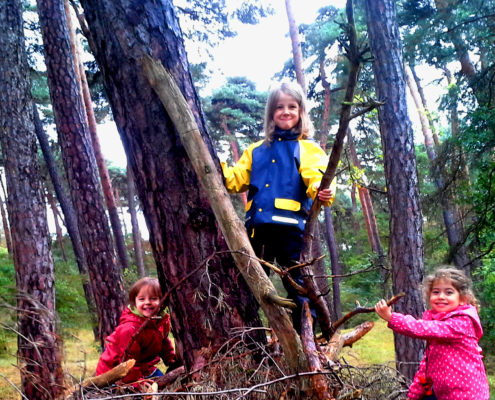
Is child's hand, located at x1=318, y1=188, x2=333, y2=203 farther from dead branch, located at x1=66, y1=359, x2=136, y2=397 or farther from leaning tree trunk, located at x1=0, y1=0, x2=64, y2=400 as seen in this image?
leaning tree trunk, located at x1=0, y1=0, x2=64, y2=400

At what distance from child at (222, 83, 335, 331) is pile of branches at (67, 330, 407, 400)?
618mm

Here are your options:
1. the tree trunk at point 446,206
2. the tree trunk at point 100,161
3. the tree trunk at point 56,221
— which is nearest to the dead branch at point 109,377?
the tree trunk at point 446,206

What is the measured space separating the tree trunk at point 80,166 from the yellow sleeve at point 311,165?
17.5ft

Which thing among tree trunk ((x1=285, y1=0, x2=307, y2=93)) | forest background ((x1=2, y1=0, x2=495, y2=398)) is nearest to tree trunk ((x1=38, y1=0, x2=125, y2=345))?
forest background ((x1=2, y1=0, x2=495, y2=398))

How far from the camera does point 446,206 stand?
9547 millimetres

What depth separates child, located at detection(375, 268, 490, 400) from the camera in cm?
244

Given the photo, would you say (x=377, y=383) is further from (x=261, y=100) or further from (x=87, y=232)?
(x=261, y=100)

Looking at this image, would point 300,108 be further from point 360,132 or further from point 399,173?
point 360,132

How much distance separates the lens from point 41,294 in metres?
6.11

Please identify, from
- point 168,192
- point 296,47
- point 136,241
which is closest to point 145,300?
point 168,192

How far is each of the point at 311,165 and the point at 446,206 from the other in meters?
7.99

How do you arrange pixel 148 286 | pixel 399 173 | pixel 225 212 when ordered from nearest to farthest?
pixel 225 212, pixel 148 286, pixel 399 173

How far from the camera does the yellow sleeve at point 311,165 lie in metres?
2.59

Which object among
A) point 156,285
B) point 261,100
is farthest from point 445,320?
point 261,100
